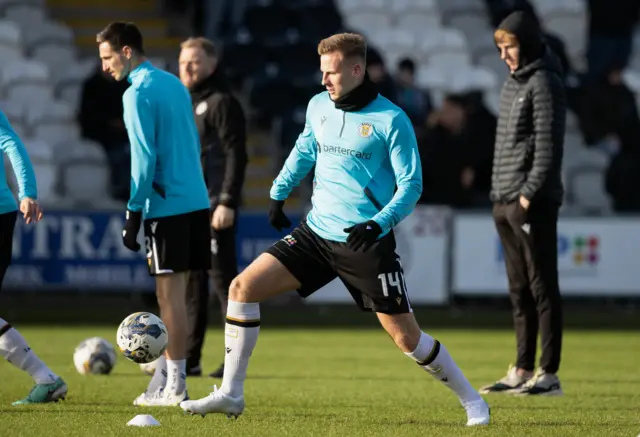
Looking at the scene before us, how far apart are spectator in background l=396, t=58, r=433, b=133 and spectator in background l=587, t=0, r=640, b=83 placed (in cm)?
444

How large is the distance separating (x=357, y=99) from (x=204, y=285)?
3.26m

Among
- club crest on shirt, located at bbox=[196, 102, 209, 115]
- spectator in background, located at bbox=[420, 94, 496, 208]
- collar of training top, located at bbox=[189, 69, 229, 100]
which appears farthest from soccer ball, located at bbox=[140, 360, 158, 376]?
spectator in background, located at bbox=[420, 94, 496, 208]

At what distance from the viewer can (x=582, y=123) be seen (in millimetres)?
18531

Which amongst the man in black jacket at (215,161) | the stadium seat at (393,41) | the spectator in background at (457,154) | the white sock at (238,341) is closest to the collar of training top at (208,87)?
the man in black jacket at (215,161)

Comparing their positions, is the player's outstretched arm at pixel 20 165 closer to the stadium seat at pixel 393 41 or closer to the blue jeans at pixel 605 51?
the stadium seat at pixel 393 41

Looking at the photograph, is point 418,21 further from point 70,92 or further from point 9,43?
point 9,43

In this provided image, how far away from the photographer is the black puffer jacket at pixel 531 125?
8.15 meters

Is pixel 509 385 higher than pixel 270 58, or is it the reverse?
pixel 270 58

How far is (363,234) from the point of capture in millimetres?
6027

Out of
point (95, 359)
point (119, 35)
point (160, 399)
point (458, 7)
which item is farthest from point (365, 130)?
point (458, 7)

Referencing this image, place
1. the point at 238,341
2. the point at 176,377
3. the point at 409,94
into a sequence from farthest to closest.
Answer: the point at 409,94 → the point at 176,377 → the point at 238,341

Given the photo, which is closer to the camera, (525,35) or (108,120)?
(525,35)

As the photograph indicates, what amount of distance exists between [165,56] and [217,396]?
13917 millimetres

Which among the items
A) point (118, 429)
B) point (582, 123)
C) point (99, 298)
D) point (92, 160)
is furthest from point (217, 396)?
point (582, 123)
